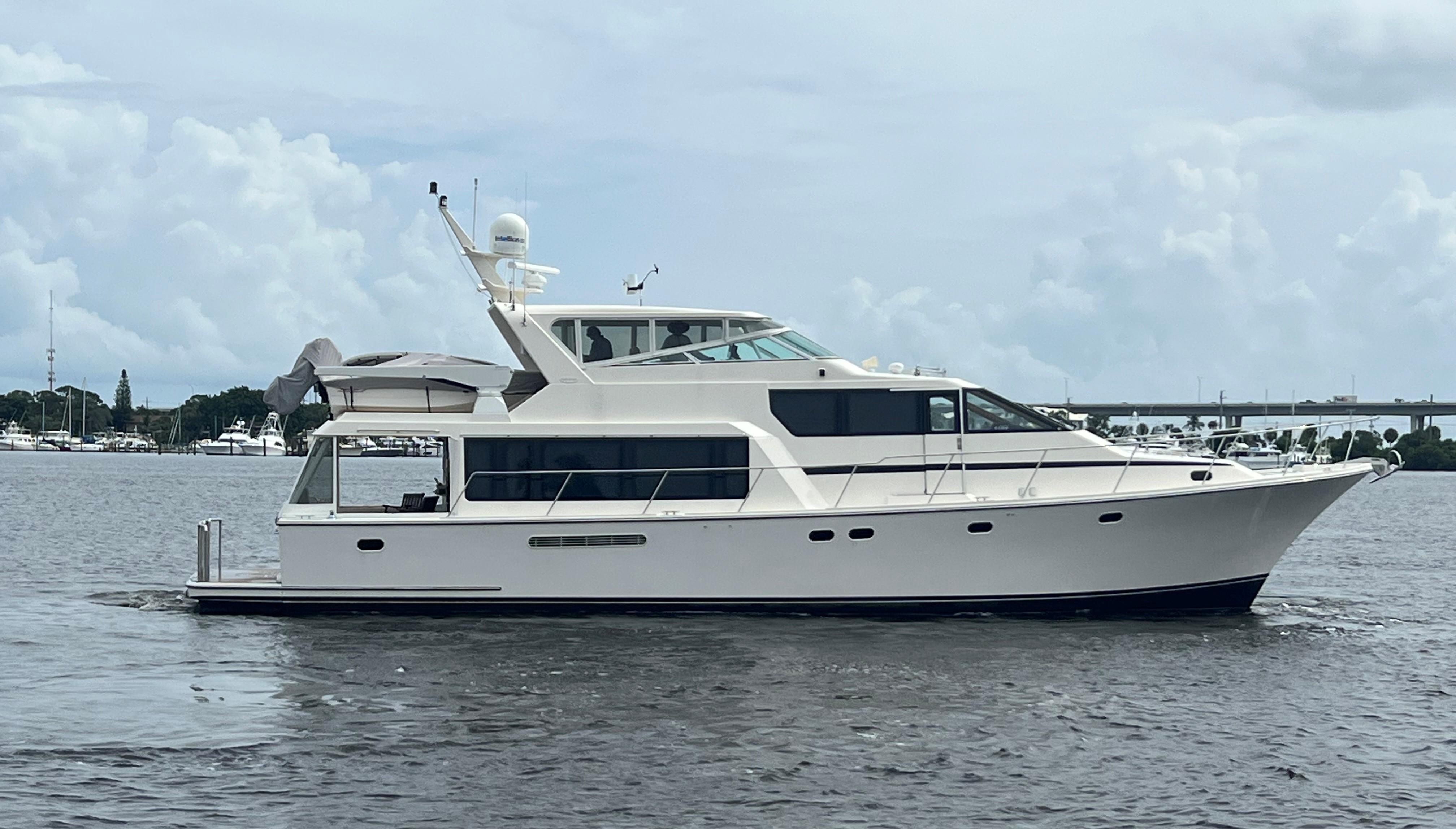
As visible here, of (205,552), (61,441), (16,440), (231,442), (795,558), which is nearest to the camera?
(795,558)

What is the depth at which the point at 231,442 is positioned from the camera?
475 feet

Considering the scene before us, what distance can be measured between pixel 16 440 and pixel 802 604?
160 meters

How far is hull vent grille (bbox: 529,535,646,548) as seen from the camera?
15.9 metres

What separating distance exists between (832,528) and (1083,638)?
3.03m

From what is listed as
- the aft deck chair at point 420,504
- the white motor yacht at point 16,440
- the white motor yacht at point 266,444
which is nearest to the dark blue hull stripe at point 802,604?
the aft deck chair at point 420,504

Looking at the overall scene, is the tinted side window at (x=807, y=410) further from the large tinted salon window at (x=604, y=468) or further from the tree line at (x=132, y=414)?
the tree line at (x=132, y=414)

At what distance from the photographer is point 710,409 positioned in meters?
16.7

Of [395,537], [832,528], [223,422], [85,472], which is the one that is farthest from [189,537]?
[223,422]

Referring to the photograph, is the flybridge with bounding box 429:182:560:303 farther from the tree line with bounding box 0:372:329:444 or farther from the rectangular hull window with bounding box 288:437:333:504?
the tree line with bounding box 0:372:329:444

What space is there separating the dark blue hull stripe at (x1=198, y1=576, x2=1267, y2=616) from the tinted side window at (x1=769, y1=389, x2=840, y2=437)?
211 cm

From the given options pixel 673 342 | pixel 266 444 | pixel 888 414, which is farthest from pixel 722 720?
pixel 266 444

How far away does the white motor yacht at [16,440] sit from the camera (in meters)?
155

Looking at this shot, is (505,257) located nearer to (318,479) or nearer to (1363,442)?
(318,479)

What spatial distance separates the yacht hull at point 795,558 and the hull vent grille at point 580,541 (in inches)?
0.5
